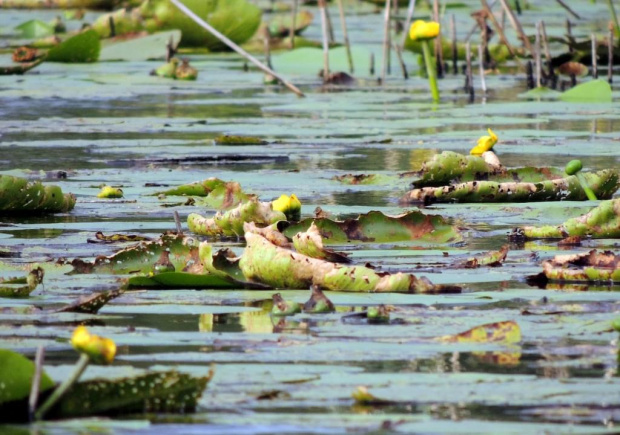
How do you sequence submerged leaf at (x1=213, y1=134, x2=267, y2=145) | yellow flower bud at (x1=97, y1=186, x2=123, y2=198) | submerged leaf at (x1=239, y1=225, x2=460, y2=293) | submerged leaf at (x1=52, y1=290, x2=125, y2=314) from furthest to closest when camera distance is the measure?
submerged leaf at (x1=213, y1=134, x2=267, y2=145)
yellow flower bud at (x1=97, y1=186, x2=123, y2=198)
submerged leaf at (x1=239, y1=225, x2=460, y2=293)
submerged leaf at (x1=52, y1=290, x2=125, y2=314)

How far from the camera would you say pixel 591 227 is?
3.21m

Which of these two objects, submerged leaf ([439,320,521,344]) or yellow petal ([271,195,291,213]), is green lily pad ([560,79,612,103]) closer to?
yellow petal ([271,195,291,213])

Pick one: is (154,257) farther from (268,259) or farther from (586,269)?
(586,269)

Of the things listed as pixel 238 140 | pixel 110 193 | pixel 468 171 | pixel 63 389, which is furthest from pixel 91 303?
pixel 238 140

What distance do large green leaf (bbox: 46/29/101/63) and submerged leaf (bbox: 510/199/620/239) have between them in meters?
6.90

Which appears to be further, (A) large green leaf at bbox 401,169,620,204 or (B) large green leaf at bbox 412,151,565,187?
(B) large green leaf at bbox 412,151,565,187

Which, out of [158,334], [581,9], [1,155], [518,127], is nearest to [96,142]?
[1,155]

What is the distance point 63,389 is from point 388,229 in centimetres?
159

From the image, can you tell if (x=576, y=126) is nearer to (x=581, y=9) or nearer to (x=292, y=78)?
(x=292, y=78)

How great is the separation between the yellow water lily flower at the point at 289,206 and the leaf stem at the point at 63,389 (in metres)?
1.67

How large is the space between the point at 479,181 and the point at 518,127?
235cm

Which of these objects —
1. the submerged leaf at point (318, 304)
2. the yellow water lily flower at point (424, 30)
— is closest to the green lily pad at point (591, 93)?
the yellow water lily flower at point (424, 30)

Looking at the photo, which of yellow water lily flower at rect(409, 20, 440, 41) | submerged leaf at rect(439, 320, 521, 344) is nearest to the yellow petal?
submerged leaf at rect(439, 320, 521, 344)

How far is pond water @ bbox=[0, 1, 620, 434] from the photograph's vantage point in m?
1.83
